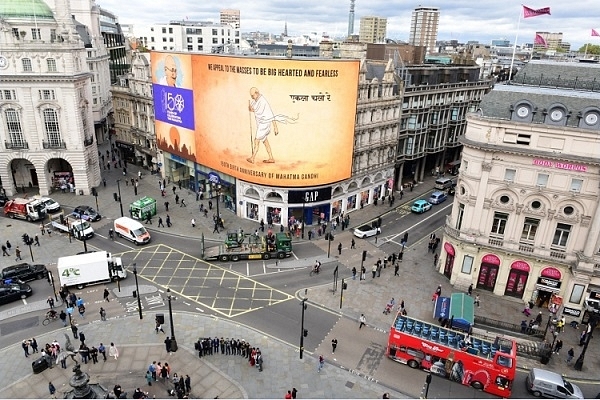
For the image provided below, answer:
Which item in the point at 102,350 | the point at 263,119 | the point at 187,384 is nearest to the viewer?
the point at 187,384

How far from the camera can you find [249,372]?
33531 millimetres

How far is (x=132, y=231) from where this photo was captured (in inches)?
2096

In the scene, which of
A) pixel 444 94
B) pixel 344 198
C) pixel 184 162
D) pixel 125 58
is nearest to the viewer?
pixel 344 198

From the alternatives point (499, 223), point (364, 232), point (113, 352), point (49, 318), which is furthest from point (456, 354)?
point (49, 318)

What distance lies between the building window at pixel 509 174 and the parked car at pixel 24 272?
155 feet

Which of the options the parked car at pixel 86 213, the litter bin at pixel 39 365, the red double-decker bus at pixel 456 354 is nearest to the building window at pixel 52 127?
the parked car at pixel 86 213

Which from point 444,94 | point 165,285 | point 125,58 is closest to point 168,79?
point 165,285

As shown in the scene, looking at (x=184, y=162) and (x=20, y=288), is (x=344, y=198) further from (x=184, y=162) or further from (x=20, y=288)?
(x=20, y=288)

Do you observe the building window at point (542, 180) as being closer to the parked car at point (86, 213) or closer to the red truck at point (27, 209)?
the parked car at point (86, 213)

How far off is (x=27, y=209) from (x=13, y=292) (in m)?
20.7

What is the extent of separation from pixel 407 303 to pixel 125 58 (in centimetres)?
11816

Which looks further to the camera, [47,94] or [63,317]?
[47,94]

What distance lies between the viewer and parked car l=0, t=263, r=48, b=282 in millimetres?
43875

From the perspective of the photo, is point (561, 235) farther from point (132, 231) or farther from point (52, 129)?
point (52, 129)
